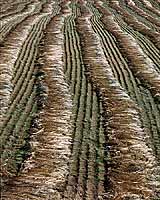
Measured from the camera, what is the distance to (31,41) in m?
17.2

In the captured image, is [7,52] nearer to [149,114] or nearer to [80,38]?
[80,38]

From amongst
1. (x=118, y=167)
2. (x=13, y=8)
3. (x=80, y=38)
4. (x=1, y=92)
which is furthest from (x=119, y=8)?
(x=118, y=167)

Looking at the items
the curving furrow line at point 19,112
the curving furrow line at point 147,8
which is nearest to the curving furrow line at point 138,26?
the curving furrow line at point 147,8

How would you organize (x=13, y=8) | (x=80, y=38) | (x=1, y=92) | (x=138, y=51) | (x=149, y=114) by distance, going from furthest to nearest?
1. (x=13, y=8)
2. (x=80, y=38)
3. (x=138, y=51)
4. (x=1, y=92)
5. (x=149, y=114)

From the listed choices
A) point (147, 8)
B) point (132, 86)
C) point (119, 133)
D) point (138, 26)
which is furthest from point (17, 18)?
point (119, 133)

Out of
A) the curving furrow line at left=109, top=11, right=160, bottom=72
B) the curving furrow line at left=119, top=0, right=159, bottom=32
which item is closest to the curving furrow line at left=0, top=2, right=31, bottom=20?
the curving furrow line at left=109, top=11, right=160, bottom=72

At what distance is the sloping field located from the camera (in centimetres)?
739

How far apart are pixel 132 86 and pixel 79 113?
2.62 metres

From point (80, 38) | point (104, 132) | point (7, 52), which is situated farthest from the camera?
point (80, 38)

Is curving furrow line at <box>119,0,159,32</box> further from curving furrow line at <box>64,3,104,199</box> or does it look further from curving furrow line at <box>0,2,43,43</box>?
curving furrow line at <box>64,3,104,199</box>

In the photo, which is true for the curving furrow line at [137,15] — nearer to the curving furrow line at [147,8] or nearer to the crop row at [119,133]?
the curving furrow line at [147,8]

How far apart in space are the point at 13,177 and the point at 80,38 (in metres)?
11.4

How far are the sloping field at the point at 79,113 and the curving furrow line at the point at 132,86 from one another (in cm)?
2

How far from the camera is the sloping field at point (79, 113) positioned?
24.3 feet
